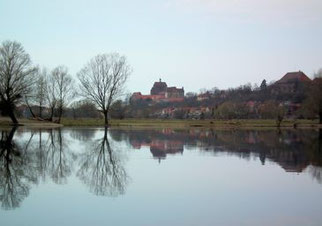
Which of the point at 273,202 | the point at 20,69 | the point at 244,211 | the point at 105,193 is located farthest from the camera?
the point at 20,69

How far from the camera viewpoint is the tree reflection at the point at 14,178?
9.91 m

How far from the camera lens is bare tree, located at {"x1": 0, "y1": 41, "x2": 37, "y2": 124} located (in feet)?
184

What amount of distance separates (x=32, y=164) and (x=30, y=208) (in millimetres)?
7396

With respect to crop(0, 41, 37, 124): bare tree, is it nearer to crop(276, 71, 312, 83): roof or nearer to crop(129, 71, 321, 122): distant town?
crop(129, 71, 321, 122): distant town

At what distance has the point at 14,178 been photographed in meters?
12.7

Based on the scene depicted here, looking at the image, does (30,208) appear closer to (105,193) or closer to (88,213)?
(88,213)

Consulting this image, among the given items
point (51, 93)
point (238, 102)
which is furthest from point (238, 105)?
point (51, 93)

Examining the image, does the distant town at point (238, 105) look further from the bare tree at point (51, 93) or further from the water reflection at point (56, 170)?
the water reflection at point (56, 170)

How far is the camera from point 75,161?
1722cm

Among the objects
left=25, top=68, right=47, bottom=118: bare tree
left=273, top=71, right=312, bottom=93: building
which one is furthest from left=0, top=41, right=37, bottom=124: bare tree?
left=273, top=71, right=312, bottom=93: building

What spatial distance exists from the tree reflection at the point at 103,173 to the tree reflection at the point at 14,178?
5.63ft

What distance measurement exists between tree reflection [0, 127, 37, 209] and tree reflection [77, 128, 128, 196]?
171 cm

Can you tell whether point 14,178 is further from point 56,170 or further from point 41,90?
point 41,90

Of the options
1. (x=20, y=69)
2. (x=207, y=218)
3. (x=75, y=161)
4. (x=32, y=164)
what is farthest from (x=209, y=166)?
(x=20, y=69)
